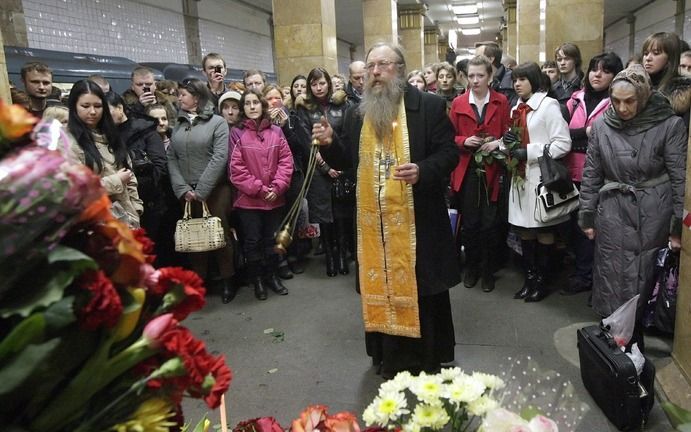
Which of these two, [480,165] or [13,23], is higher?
[13,23]

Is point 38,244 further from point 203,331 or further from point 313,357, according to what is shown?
point 203,331

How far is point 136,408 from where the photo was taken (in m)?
0.85

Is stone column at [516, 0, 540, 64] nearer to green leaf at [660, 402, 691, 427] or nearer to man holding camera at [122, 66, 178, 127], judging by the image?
man holding camera at [122, 66, 178, 127]

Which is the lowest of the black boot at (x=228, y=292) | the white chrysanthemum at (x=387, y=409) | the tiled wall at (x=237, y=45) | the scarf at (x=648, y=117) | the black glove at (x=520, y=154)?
the black boot at (x=228, y=292)

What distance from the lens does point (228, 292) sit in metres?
4.79

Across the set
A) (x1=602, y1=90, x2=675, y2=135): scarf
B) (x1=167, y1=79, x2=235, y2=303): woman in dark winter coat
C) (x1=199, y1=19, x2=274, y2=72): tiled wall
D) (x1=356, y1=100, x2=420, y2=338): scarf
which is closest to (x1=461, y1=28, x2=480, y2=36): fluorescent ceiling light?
(x1=199, y1=19, x2=274, y2=72): tiled wall

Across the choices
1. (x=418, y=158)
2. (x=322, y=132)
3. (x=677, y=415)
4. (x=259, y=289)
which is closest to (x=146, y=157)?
(x=259, y=289)

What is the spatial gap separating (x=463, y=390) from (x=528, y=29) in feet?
39.1

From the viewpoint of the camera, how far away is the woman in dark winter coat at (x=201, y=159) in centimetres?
458

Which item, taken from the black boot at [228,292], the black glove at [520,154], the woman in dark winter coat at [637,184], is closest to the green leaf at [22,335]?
the woman in dark winter coat at [637,184]

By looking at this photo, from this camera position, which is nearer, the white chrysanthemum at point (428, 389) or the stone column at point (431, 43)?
the white chrysanthemum at point (428, 389)

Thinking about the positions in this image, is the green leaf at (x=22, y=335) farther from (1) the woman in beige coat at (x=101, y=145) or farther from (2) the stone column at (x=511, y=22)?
(2) the stone column at (x=511, y=22)

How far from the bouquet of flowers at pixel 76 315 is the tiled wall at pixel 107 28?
9593mm

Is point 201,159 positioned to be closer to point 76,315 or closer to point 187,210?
point 187,210
